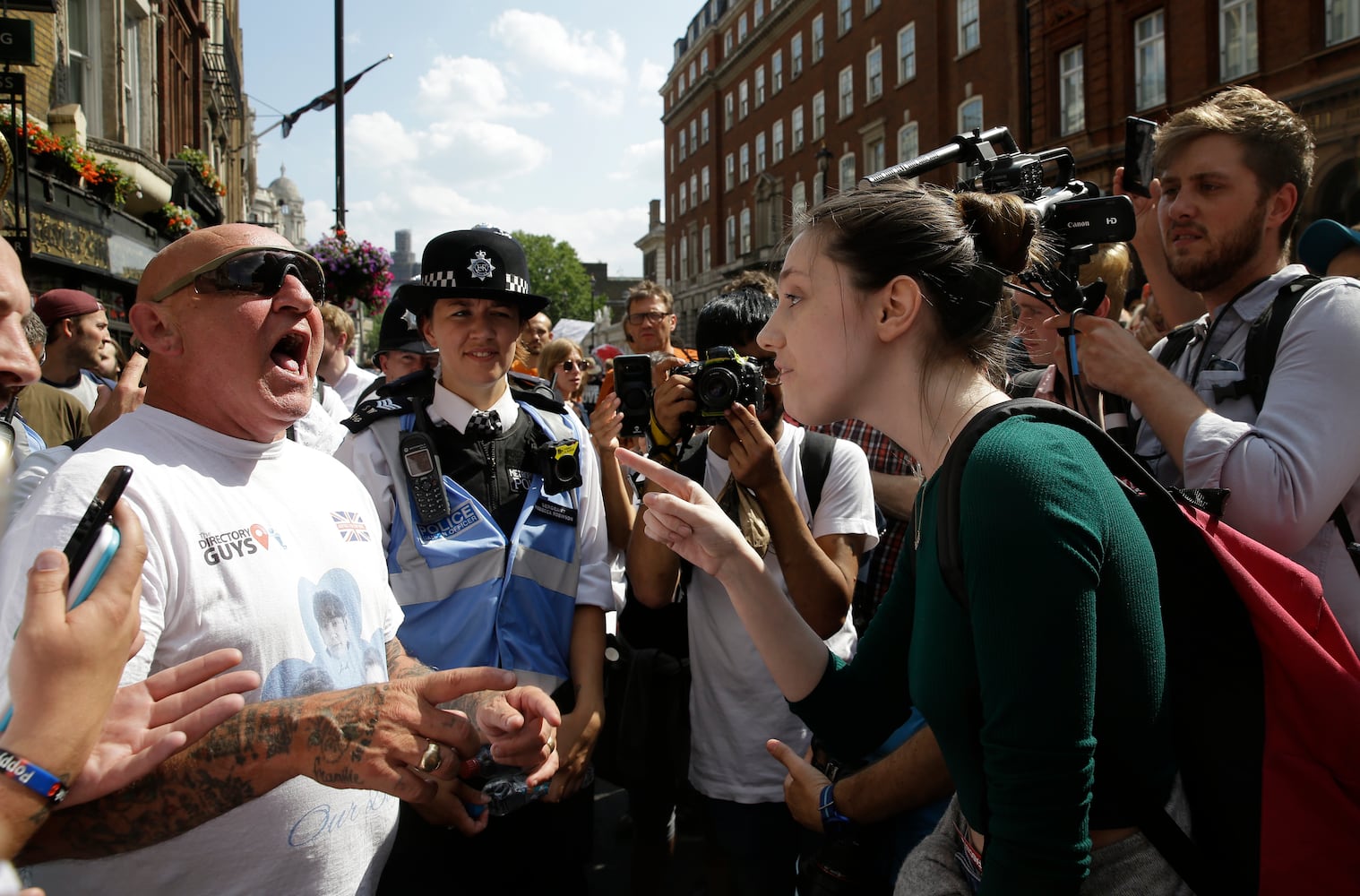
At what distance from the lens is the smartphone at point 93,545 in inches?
49.6

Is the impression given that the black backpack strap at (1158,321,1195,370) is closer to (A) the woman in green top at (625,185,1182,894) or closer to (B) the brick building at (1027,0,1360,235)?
(A) the woman in green top at (625,185,1182,894)

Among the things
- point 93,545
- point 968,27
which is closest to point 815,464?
point 93,545

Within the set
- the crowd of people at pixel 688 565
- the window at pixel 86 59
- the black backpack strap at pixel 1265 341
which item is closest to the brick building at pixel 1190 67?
the black backpack strap at pixel 1265 341

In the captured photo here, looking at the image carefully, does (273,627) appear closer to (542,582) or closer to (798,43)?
(542,582)

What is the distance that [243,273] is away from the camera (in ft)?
6.45

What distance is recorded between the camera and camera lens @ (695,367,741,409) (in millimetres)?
2818

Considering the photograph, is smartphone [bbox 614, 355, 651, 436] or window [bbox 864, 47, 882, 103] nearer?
smartphone [bbox 614, 355, 651, 436]

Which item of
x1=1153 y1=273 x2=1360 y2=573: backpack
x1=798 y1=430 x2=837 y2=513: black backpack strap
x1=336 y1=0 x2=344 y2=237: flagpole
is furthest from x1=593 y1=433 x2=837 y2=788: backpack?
x1=336 y1=0 x2=344 y2=237: flagpole

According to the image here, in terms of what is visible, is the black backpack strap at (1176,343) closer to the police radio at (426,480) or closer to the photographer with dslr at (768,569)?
the photographer with dslr at (768,569)

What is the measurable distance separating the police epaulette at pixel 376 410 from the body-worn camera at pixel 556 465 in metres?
0.46

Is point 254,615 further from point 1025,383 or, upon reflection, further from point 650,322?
point 650,322

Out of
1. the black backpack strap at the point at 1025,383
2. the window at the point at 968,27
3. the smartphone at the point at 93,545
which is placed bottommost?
the smartphone at the point at 93,545

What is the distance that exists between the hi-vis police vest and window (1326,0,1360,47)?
1790 centimetres

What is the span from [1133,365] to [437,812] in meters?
2.08
